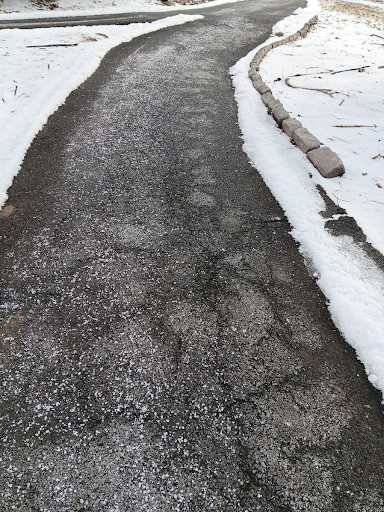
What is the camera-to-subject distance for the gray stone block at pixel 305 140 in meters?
3.70

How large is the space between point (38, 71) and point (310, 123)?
171 inches

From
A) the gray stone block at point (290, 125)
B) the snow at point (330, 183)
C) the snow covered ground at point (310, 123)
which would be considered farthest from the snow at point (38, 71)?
the gray stone block at point (290, 125)

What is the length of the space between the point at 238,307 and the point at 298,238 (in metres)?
0.88

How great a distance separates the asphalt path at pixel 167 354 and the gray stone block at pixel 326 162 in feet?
2.18

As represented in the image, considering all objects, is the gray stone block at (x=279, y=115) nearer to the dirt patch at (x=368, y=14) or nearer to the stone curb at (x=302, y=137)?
the stone curb at (x=302, y=137)

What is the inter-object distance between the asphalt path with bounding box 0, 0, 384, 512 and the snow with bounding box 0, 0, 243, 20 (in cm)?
911

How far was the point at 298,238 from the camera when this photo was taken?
107 inches

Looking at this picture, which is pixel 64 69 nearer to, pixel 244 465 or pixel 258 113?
pixel 258 113

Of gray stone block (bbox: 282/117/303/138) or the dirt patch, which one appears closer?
gray stone block (bbox: 282/117/303/138)

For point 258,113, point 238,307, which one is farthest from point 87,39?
point 238,307

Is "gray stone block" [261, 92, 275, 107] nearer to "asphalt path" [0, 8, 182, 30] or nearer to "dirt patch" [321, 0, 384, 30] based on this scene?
"asphalt path" [0, 8, 182, 30]

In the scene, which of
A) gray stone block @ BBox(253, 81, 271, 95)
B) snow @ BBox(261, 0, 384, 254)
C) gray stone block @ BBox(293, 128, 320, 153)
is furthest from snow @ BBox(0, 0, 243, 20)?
gray stone block @ BBox(293, 128, 320, 153)

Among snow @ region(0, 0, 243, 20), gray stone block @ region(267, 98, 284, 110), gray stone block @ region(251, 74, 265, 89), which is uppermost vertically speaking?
snow @ region(0, 0, 243, 20)

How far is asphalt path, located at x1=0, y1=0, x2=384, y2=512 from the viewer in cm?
144
